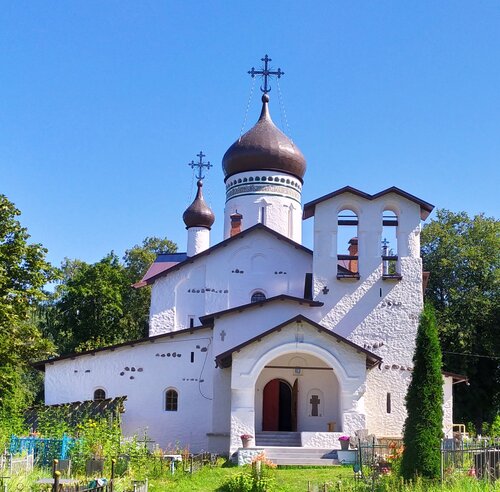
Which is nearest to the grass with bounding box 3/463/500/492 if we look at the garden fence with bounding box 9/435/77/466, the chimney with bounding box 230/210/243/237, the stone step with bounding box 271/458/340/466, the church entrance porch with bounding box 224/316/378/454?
the stone step with bounding box 271/458/340/466

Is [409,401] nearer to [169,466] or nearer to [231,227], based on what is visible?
[169,466]

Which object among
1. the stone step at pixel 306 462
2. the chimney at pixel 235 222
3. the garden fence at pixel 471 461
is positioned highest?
the chimney at pixel 235 222

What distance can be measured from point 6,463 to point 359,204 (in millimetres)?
14904

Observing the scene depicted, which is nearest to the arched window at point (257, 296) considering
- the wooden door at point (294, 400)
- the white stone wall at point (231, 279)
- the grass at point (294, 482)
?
the white stone wall at point (231, 279)

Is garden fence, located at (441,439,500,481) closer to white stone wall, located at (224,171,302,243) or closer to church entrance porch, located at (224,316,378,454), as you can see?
church entrance porch, located at (224,316,378,454)

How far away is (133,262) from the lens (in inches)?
1914

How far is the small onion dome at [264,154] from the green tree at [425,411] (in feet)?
56.4

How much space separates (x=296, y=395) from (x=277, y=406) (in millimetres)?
979

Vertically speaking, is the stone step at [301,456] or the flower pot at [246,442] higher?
the flower pot at [246,442]

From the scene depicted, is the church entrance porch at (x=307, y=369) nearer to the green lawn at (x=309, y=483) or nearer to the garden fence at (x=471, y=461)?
the green lawn at (x=309, y=483)

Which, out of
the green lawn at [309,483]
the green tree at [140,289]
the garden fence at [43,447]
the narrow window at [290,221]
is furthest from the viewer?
the green tree at [140,289]

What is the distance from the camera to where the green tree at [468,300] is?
116 ft

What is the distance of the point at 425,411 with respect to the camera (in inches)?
606

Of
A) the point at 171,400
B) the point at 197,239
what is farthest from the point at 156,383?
the point at 197,239
